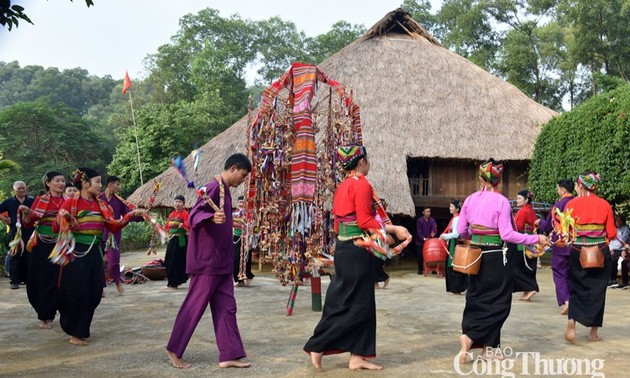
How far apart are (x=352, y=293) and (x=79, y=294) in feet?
10.0

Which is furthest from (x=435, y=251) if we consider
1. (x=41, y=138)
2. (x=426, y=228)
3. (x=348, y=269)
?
(x=41, y=138)

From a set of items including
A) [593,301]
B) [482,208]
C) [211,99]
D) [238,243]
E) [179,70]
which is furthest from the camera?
[179,70]

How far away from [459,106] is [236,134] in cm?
656

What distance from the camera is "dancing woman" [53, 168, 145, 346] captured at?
6.39 meters

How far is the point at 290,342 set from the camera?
6.34 meters

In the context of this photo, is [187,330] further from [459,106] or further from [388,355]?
[459,106]

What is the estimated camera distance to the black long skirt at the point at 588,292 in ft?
20.8

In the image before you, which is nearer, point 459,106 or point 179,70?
point 459,106

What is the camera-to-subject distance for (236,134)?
17922 mm

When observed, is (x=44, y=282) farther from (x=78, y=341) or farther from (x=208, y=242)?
(x=208, y=242)

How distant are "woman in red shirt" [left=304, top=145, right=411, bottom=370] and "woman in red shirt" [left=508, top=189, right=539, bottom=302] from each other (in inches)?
202

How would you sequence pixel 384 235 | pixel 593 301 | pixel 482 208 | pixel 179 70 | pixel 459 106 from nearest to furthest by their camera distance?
pixel 384 235, pixel 482 208, pixel 593 301, pixel 459 106, pixel 179 70

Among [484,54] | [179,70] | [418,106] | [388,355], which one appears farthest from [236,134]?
[179,70]

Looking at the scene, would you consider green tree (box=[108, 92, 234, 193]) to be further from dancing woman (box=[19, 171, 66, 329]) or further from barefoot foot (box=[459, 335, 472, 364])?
barefoot foot (box=[459, 335, 472, 364])
